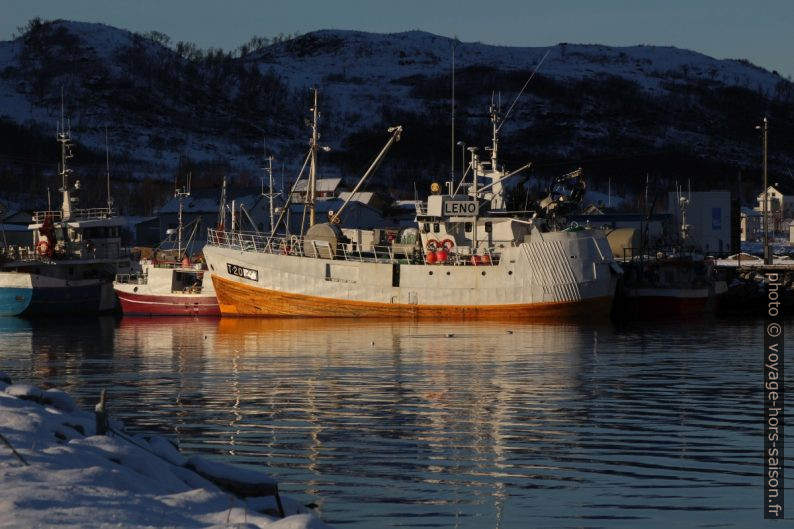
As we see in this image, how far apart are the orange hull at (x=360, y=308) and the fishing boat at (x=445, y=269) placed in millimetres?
38

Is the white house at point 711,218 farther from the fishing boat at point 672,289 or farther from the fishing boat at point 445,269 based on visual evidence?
the fishing boat at point 445,269

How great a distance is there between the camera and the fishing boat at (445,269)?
5181 cm

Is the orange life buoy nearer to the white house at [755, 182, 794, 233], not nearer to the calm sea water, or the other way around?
the calm sea water

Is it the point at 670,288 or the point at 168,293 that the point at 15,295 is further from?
the point at 670,288

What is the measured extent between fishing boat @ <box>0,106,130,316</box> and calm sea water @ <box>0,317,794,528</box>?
14423mm

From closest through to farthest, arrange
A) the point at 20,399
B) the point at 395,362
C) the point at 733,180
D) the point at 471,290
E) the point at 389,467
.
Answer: the point at 20,399
the point at 389,467
the point at 395,362
the point at 471,290
the point at 733,180


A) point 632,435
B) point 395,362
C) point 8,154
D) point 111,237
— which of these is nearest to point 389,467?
point 632,435

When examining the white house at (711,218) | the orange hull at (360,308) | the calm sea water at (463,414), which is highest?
the white house at (711,218)

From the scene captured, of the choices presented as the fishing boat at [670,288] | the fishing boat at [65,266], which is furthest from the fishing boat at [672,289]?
the fishing boat at [65,266]

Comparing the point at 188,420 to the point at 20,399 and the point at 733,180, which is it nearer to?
the point at 20,399

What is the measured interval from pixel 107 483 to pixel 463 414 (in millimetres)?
12591

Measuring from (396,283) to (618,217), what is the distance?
3438 cm

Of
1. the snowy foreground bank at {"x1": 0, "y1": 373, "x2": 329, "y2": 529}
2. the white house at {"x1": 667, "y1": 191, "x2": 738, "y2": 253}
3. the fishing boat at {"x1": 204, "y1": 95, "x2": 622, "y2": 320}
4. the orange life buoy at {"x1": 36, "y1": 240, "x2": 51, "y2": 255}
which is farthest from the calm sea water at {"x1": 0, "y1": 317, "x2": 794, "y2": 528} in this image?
the white house at {"x1": 667, "y1": 191, "x2": 738, "y2": 253}

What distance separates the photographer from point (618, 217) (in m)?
85.6
